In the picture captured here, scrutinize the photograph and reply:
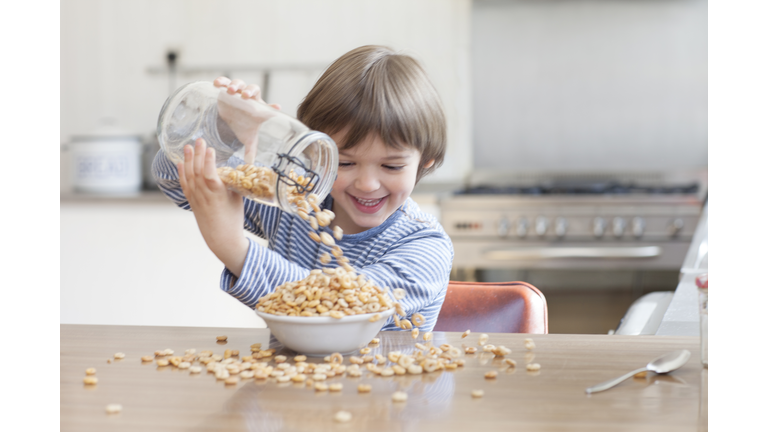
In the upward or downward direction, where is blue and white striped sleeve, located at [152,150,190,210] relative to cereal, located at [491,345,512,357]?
upward

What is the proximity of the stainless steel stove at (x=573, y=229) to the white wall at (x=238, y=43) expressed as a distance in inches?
21.5

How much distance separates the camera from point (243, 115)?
2.91ft

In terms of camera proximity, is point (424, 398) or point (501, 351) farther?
point (501, 351)

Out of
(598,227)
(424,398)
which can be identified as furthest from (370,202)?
(598,227)

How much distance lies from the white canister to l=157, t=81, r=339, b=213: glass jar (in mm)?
2042

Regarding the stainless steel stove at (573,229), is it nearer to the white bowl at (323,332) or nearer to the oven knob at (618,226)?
the oven knob at (618,226)

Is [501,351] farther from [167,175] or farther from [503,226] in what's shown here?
[503,226]

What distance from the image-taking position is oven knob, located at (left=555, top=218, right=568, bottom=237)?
8.27ft

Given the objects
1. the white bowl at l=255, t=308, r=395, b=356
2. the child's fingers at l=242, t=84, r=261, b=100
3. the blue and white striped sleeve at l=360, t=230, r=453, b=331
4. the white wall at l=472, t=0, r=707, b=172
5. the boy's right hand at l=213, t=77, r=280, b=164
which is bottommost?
the white bowl at l=255, t=308, r=395, b=356

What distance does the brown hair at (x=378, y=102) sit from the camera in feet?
3.55

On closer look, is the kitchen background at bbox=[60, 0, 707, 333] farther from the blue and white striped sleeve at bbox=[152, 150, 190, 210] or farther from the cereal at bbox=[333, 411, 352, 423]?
the cereal at bbox=[333, 411, 352, 423]

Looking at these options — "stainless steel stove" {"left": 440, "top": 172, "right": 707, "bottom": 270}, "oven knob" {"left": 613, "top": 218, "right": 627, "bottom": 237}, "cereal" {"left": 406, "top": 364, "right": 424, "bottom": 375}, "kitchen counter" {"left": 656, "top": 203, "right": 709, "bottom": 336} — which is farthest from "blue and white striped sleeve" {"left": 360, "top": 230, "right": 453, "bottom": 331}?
"oven knob" {"left": 613, "top": 218, "right": 627, "bottom": 237}

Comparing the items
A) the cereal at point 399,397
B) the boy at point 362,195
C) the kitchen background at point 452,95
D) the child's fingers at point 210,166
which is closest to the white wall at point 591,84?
the kitchen background at point 452,95

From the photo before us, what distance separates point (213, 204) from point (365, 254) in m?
0.38
